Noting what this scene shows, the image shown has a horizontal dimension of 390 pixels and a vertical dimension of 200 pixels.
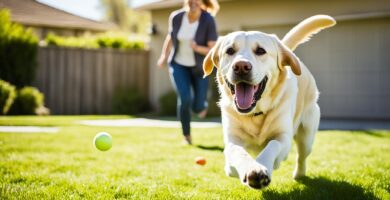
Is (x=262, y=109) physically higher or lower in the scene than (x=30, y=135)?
higher

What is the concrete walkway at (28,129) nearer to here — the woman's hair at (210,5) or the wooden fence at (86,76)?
the woman's hair at (210,5)

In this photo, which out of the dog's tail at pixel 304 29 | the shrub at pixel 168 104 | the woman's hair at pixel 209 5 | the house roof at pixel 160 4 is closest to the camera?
the dog's tail at pixel 304 29

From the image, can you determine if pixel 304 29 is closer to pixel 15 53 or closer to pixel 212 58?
pixel 212 58

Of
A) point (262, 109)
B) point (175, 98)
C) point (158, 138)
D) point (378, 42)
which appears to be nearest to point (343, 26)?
point (378, 42)

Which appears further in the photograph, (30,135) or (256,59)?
(30,135)

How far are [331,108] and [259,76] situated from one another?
9394 mm

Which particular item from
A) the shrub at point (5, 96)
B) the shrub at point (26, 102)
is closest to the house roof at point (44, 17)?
the shrub at point (26, 102)

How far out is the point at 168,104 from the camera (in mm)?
14141

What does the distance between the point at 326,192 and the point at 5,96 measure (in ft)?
34.0

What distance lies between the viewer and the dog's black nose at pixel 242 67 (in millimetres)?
3262

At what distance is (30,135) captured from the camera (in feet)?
25.0

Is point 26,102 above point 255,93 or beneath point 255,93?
beneath

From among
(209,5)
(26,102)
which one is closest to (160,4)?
(26,102)

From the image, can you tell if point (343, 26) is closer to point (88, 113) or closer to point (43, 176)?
point (88, 113)
